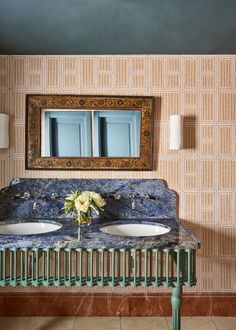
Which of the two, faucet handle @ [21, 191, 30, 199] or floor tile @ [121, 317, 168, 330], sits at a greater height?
faucet handle @ [21, 191, 30, 199]

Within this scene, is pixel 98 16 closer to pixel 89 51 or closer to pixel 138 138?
pixel 89 51

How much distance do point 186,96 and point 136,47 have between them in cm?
55

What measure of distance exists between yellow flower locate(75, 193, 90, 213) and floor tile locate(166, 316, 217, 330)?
1.17 m

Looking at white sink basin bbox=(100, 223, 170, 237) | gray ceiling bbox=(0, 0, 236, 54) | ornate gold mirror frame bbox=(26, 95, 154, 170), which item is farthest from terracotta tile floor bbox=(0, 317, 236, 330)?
gray ceiling bbox=(0, 0, 236, 54)

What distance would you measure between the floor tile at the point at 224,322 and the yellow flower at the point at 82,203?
1.40 m

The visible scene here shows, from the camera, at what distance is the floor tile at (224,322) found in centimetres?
251

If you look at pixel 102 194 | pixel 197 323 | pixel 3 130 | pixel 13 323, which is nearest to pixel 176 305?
pixel 197 323

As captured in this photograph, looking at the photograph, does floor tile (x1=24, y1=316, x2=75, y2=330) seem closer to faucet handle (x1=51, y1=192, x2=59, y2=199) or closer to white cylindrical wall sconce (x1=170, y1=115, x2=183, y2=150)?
faucet handle (x1=51, y1=192, x2=59, y2=199)

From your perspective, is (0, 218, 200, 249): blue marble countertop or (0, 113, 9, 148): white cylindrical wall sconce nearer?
(0, 218, 200, 249): blue marble countertop

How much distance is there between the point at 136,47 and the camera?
8.35 ft

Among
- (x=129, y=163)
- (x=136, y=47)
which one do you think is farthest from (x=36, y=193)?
(x=136, y=47)

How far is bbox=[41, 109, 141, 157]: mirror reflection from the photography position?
263 centimetres

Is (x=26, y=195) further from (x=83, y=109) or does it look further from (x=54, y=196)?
(x=83, y=109)

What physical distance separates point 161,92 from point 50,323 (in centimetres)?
201
